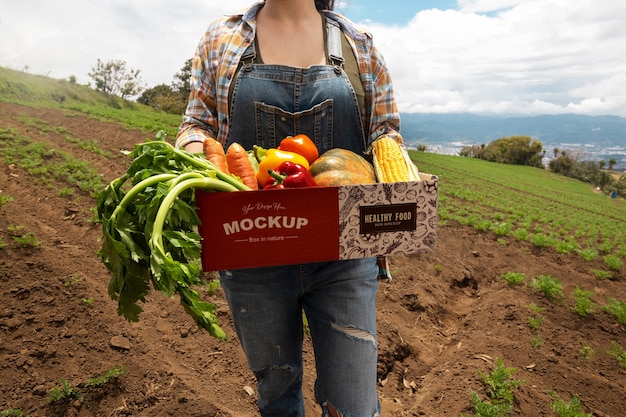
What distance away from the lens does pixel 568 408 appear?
3.85 meters

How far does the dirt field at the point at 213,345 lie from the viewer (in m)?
3.51

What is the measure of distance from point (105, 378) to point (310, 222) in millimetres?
2723

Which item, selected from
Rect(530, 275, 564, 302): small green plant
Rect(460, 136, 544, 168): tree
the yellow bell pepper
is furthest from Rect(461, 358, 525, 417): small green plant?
Rect(460, 136, 544, 168): tree

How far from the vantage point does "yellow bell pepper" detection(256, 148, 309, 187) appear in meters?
1.85

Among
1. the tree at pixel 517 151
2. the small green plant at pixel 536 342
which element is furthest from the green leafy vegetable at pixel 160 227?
the tree at pixel 517 151

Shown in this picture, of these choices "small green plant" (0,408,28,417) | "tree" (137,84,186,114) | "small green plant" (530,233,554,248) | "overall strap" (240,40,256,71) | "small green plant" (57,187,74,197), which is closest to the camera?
"overall strap" (240,40,256,71)

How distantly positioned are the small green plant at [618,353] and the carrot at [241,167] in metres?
4.87

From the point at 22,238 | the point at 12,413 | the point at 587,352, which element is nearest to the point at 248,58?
the point at 12,413

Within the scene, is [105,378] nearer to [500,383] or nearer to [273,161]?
[273,161]

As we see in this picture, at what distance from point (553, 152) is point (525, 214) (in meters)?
70.3

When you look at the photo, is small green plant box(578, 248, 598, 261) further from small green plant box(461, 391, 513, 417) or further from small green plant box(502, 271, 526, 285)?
small green plant box(461, 391, 513, 417)

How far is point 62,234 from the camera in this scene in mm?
6062

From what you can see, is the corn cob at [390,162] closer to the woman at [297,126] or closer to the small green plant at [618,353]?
the woman at [297,126]

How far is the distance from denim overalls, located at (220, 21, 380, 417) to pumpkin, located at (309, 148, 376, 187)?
1.04ft
